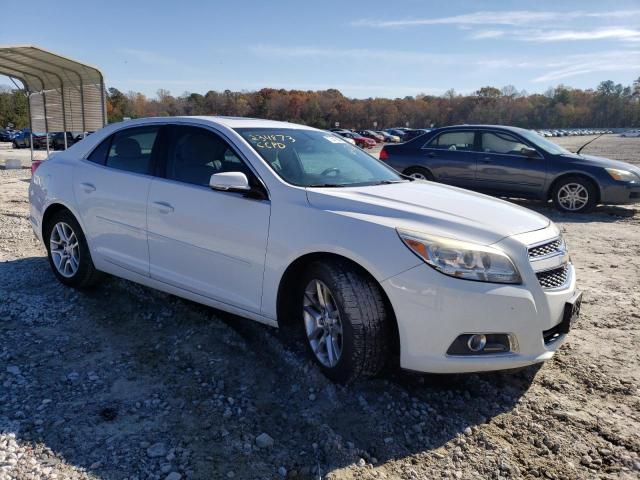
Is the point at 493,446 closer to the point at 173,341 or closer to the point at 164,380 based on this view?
the point at 164,380

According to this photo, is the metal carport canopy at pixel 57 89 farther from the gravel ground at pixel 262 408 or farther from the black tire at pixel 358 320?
the black tire at pixel 358 320

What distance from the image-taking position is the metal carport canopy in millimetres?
13156

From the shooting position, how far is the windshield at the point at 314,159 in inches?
142

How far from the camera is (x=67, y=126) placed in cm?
1577

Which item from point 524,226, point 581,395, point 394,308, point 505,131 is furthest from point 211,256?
point 505,131

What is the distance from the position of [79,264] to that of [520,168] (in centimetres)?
754

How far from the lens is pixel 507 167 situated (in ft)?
30.8

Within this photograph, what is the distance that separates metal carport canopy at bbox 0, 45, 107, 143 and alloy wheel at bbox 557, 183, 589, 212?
11.4 metres

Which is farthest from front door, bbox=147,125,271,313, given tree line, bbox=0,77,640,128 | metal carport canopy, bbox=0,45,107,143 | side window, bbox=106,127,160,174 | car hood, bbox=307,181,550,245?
tree line, bbox=0,77,640,128

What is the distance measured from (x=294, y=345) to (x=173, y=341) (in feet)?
2.83

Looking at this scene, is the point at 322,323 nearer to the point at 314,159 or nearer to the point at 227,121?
the point at 314,159

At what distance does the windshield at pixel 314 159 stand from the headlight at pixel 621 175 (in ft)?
20.9

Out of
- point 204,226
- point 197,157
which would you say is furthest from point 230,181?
point 197,157

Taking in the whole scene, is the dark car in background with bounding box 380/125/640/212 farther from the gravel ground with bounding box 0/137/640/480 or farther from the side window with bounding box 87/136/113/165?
the side window with bounding box 87/136/113/165
